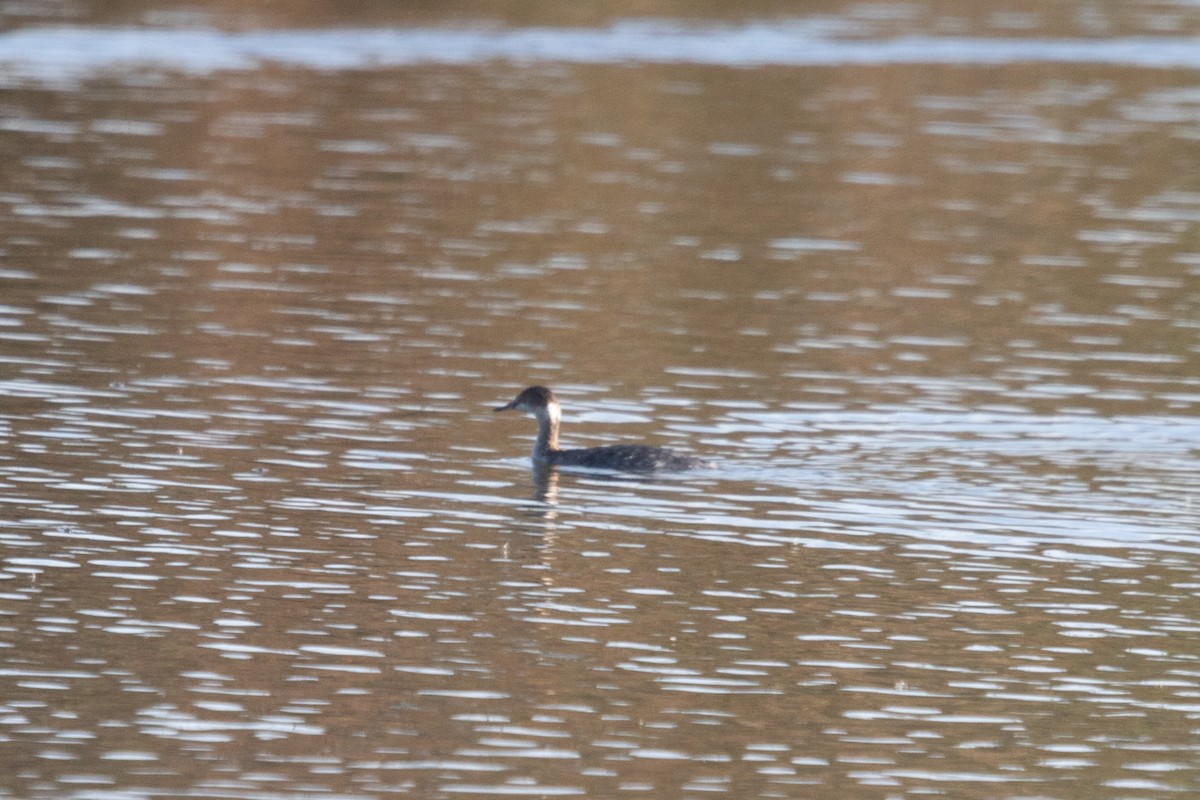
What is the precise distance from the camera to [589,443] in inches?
757

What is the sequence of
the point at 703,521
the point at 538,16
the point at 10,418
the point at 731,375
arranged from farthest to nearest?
the point at 538,16 → the point at 731,375 → the point at 10,418 → the point at 703,521

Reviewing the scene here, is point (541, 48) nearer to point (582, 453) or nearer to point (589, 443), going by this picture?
point (589, 443)

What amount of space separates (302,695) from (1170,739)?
4.15m

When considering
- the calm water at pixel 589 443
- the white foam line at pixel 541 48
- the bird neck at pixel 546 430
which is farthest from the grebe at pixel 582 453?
the white foam line at pixel 541 48

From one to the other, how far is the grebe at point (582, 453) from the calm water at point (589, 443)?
5.7 inches

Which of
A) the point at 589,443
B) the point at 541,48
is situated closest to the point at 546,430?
the point at 589,443

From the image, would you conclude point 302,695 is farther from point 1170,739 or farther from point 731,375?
point 731,375

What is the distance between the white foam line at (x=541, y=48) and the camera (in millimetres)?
43938

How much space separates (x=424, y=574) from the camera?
Result: 1433 centimetres

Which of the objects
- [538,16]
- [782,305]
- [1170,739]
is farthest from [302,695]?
[538,16]

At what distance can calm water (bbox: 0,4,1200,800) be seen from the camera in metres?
11.5

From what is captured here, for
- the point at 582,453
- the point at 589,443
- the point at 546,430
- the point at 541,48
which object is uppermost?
the point at 541,48

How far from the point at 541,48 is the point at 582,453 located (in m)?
31.0

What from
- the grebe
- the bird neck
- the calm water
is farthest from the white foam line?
the bird neck
